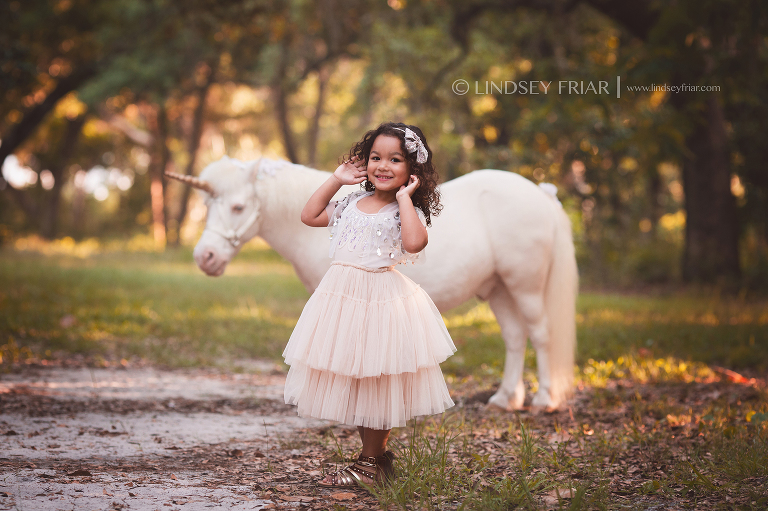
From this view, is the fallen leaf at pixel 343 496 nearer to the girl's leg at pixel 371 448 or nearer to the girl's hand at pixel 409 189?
the girl's leg at pixel 371 448

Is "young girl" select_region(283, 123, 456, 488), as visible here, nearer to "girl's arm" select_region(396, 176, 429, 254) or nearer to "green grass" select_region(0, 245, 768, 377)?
"girl's arm" select_region(396, 176, 429, 254)

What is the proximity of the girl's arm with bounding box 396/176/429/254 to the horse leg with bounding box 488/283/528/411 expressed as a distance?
2053 millimetres

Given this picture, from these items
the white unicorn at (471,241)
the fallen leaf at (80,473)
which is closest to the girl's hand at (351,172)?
the white unicorn at (471,241)

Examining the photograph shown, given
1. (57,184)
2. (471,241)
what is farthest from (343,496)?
(57,184)

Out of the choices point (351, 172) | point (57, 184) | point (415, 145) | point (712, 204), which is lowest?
point (351, 172)

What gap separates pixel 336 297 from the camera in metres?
2.98

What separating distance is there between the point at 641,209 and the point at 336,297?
62.8 ft

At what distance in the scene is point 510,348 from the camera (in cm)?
485

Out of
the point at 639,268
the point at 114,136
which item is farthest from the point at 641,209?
the point at 114,136

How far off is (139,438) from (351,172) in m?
2.10

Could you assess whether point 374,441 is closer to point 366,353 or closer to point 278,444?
point 366,353

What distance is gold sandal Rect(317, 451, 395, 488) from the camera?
120 inches

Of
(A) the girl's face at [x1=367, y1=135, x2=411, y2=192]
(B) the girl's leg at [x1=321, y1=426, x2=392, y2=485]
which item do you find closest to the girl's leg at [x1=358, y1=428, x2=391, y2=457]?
(B) the girl's leg at [x1=321, y1=426, x2=392, y2=485]

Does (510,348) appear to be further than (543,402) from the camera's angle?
Yes
